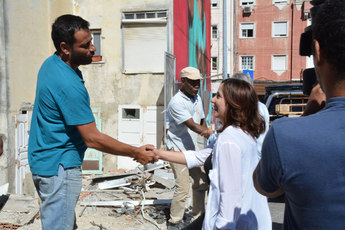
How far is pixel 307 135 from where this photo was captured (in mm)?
1064

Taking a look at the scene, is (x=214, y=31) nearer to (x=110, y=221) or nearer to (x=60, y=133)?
(x=110, y=221)

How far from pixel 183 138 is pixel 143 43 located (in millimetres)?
6091

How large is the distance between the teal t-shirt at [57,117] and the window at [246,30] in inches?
1203

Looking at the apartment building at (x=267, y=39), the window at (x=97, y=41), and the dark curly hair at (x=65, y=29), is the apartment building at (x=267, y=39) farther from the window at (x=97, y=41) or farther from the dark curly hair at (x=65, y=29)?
the dark curly hair at (x=65, y=29)

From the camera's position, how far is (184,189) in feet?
14.9

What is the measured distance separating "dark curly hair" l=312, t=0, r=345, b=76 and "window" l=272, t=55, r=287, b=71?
102 feet

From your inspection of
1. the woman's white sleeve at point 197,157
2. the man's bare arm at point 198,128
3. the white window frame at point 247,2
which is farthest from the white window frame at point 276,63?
the woman's white sleeve at point 197,157

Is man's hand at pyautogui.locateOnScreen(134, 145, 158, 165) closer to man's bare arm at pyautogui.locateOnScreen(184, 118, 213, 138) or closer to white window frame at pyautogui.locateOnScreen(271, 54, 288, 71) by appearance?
man's bare arm at pyautogui.locateOnScreen(184, 118, 213, 138)

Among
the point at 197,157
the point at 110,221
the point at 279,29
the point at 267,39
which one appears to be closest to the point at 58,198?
the point at 197,157

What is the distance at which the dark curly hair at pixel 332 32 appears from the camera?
1.03 metres

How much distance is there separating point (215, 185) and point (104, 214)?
3.74 meters

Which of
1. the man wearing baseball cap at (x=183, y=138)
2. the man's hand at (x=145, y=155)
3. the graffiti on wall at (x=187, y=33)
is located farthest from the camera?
the graffiti on wall at (x=187, y=33)

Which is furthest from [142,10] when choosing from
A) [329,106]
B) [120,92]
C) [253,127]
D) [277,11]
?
[277,11]

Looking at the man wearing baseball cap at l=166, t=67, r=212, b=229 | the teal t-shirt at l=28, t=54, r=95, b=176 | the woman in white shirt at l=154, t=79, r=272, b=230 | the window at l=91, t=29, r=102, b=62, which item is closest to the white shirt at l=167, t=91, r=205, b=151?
the man wearing baseball cap at l=166, t=67, r=212, b=229
